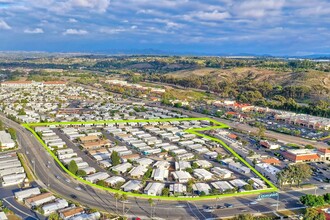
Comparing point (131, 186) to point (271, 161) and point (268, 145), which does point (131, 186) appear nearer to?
point (271, 161)

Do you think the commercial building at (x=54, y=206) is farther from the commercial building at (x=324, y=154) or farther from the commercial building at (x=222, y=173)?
the commercial building at (x=324, y=154)

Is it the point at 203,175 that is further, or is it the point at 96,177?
the point at 203,175

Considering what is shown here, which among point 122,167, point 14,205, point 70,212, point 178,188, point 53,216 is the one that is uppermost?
point 122,167

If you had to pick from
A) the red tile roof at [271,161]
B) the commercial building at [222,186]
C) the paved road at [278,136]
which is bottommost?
the commercial building at [222,186]

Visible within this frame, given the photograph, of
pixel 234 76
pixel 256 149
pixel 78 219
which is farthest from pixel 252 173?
pixel 234 76

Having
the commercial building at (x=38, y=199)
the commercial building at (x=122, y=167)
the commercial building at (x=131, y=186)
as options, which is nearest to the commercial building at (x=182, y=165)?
the commercial building at (x=122, y=167)

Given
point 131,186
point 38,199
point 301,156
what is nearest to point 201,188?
point 131,186

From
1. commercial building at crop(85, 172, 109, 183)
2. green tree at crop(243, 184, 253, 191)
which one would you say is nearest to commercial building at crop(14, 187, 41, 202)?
commercial building at crop(85, 172, 109, 183)

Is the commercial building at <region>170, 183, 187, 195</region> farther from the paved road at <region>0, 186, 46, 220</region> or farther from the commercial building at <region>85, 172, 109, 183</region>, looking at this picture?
the paved road at <region>0, 186, 46, 220</region>

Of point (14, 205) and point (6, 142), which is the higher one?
point (6, 142)

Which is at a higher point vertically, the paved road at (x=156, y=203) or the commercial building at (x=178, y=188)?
the commercial building at (x=178, y=188)

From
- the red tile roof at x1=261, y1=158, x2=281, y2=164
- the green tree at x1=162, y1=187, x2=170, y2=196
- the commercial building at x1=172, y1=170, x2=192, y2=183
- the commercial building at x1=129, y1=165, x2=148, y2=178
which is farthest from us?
the red tile roof at x1=261, y1=158, x2=281, y2=164

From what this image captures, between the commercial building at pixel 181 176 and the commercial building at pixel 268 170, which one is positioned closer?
the commercial building at pixel 181 176
